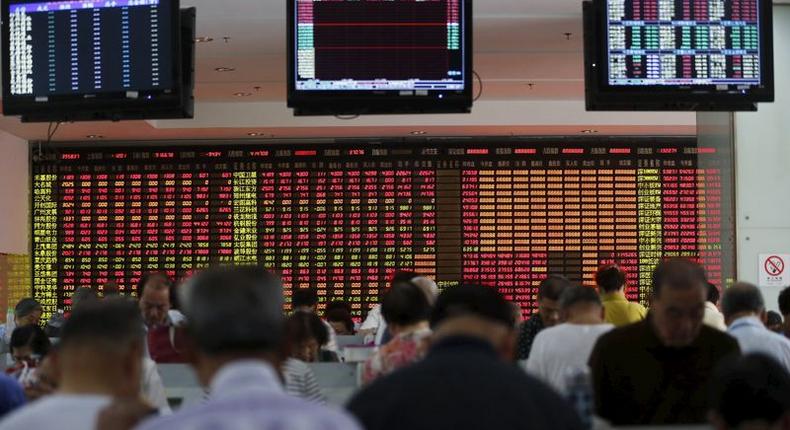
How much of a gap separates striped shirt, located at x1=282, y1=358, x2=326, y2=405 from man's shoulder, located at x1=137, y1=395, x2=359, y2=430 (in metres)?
2.75

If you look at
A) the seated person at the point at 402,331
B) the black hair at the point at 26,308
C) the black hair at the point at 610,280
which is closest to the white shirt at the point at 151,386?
the seated person at the point at 402,331

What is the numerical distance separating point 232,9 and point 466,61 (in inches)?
102

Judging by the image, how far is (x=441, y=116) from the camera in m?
14.8

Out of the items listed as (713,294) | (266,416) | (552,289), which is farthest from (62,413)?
(713,294)

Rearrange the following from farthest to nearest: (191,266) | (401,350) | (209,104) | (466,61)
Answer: (191,266), (209,104), (466,61), (401,350)

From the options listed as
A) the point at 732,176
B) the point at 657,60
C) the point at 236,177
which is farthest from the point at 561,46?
the point at 236,177

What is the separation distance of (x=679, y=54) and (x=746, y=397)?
550 cm

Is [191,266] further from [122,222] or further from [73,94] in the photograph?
[73,94]

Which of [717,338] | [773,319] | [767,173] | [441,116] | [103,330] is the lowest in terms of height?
[773,319]

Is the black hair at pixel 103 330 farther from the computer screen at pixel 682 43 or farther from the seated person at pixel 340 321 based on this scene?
the seated person at pixel 340 321

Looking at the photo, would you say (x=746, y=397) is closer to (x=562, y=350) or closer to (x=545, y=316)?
(x=562, y=350)

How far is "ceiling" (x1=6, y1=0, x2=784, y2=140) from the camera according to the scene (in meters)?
10.0

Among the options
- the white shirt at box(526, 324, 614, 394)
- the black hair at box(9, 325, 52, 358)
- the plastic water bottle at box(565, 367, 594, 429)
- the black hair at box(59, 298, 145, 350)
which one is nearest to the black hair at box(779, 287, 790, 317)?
the white shirt at box(526, 324, 614, 394)

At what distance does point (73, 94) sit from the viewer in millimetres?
8117
